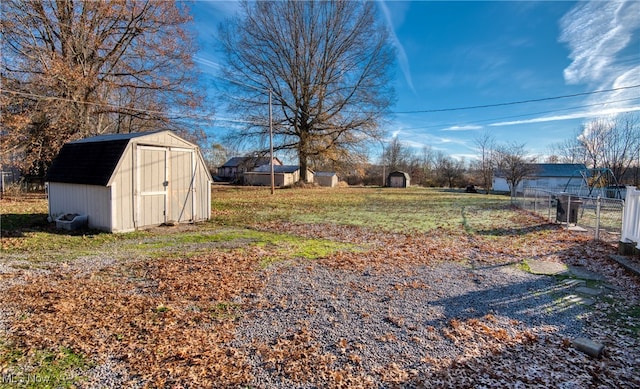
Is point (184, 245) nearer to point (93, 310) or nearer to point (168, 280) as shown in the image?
point (168, 280)

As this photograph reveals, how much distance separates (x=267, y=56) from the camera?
2800cm

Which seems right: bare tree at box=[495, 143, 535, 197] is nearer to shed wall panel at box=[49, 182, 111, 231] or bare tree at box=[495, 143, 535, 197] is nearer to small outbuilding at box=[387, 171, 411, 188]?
small outbuilding at box=[387, 171, 411, 188]

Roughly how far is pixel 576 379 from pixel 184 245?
22.7ft

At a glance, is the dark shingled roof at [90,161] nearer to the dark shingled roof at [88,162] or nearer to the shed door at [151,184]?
the dark shingled roof at [88,162]

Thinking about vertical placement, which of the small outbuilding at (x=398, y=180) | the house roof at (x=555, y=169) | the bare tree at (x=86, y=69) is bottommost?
the small outbuilding at (x=398, y=180)

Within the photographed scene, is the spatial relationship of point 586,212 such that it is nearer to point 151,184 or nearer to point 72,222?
point 151,184

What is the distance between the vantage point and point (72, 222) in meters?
8.20

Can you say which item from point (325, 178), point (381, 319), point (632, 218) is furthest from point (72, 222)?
point (325, 178)

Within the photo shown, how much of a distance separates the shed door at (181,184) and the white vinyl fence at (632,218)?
36.3 ft

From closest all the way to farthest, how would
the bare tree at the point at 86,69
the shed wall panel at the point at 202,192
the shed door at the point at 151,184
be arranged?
the shed door at the point at 151,184
the shed wall panel at the point at 202,192
the bare tree at the point at 86,69

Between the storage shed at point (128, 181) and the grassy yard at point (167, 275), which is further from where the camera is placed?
the storage shed at point (128, 181)

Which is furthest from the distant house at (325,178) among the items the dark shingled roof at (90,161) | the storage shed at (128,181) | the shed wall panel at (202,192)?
the dark shingled roof at (90,161)

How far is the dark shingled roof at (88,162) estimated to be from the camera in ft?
26.5

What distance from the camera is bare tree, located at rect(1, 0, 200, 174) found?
14867mm
